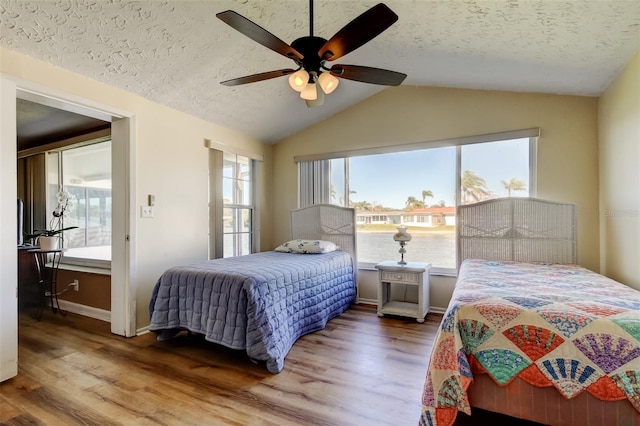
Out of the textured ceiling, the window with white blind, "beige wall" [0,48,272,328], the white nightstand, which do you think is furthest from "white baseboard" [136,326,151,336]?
the white nightstand

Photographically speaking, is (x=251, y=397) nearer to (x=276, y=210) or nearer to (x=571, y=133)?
(x=276, y=210)

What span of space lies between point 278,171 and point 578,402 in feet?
13.8

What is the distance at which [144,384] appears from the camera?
2.10 metres

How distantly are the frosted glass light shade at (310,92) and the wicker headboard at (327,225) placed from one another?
2.10 metres

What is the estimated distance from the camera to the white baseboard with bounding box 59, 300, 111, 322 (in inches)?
139

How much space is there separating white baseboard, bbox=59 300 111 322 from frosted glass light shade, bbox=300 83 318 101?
3.28 meters

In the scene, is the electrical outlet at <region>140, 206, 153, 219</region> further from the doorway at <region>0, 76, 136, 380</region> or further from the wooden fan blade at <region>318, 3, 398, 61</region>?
the wooden fan blade at <region>318, 3, 398, 61</region>

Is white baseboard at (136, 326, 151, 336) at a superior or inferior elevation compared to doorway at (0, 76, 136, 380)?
inferior

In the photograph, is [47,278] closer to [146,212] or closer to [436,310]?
[146,212]

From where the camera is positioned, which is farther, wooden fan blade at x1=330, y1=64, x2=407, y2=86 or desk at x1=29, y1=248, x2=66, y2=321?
desk at x1=29, y1=248, x2=66, y2=321

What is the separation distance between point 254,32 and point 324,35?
1.27 metres

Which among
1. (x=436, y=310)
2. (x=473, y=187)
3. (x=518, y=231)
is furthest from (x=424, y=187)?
(x=436, y=310)

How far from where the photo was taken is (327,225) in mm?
4320

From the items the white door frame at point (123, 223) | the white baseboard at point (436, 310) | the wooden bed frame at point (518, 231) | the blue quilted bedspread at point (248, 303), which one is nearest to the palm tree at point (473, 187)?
the wooden bed frame at point (518, 231)
